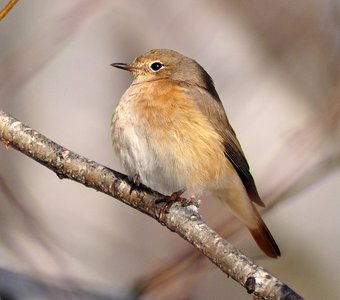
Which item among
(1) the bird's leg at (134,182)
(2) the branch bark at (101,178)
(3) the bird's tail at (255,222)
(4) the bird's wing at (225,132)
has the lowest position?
(2) the branch bark at (101,178)

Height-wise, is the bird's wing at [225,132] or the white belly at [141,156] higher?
the bird's wing at [225,132]

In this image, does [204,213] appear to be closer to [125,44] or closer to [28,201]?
[28,201]

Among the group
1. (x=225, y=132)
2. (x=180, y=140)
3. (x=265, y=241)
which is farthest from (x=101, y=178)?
(x=265, y=241)

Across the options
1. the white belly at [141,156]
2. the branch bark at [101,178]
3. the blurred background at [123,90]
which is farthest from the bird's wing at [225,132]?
the branch bark at [101,178]

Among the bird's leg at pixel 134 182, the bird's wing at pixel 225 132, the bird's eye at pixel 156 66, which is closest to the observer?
the bird's leg at pixel 134 182

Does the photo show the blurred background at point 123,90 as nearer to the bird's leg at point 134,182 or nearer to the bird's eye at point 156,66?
the bird's eye at point 156,66

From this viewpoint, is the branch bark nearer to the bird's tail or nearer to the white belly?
the white belly

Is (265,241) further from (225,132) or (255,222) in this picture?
(225,132)
